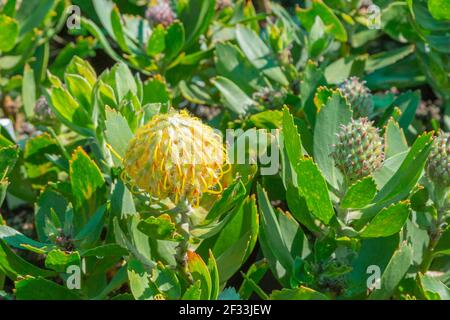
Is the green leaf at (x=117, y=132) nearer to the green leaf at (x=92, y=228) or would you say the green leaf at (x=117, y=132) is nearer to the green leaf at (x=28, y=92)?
the green leaf at (x=92, y=228)

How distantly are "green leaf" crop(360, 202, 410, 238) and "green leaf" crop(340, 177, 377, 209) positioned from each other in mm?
48

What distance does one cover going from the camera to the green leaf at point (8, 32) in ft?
7.90

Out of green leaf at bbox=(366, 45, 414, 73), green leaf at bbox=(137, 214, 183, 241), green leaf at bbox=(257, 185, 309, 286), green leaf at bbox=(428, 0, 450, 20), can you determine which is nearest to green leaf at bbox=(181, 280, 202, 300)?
green leaf at bbox=(137, 214, 183, 241)

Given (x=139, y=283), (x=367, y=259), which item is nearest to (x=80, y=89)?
(x=139, y=283)

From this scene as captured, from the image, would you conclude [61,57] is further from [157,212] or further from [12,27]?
[157,212]

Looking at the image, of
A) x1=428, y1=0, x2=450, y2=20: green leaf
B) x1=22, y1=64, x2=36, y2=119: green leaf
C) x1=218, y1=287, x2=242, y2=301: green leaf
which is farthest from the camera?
x1=22, y1=64, x2=36, y2=119: green leaf

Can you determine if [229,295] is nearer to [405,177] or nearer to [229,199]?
[229,199]

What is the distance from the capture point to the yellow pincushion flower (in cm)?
158

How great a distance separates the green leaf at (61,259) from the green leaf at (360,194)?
2.05ft

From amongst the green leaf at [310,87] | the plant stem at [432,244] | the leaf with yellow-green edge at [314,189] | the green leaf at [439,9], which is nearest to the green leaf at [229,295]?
the leaf with yellow-green edge at [314,189]

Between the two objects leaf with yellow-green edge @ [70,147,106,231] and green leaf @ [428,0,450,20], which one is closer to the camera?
leaf with yellow-green edge @ [70,147,106,231]

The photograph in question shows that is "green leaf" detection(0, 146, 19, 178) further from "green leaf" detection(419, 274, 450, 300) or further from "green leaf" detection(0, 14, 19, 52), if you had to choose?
"green leaf" detection(419, 274, 450, 300)

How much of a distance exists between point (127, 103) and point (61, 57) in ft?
3.04
